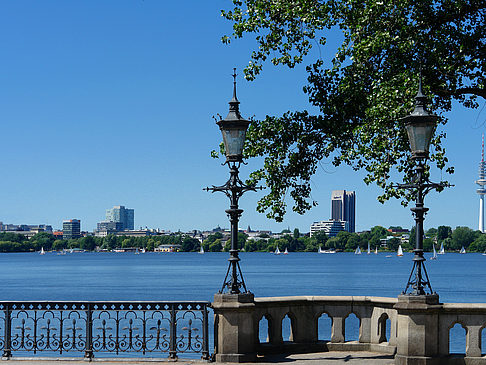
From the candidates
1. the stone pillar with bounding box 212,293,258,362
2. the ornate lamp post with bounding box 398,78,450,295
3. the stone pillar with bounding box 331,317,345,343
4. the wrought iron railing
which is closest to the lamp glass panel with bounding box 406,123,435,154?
the ornate lamp post with bounding box 398,78,450,295

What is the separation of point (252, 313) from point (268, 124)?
619cm

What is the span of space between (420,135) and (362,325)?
4.19 m

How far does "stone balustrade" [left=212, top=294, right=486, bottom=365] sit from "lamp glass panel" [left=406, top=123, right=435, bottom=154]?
2.87 m

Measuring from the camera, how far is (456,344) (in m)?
43.0

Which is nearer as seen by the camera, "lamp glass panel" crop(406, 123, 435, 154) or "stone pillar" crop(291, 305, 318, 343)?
"lamp glass panel" crop(406, 123, 435, 154)

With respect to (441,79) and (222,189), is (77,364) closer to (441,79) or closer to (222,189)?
(222,189)

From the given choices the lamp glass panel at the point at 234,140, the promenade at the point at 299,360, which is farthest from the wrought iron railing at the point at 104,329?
the lamp glass panel at the point at 234,140

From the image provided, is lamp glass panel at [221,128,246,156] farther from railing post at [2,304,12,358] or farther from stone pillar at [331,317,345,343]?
railing post at [2,304,12,358]

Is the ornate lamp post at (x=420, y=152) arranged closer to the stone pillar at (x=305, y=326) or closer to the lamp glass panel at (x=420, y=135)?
the lamp glass panel at (x=420, y=135)

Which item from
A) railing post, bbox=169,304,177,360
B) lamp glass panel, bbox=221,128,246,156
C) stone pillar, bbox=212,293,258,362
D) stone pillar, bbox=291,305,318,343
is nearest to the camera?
stone pillar, bbox=212,293,258,362

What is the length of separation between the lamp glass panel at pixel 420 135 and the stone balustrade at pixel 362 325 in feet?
9.43

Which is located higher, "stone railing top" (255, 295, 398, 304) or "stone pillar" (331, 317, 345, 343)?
"stone railing top" (255, 295, 398, 304)

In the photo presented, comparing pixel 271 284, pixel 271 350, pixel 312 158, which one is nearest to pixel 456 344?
pixel 312 158

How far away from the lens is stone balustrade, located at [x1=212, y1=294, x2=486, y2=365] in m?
13.4
